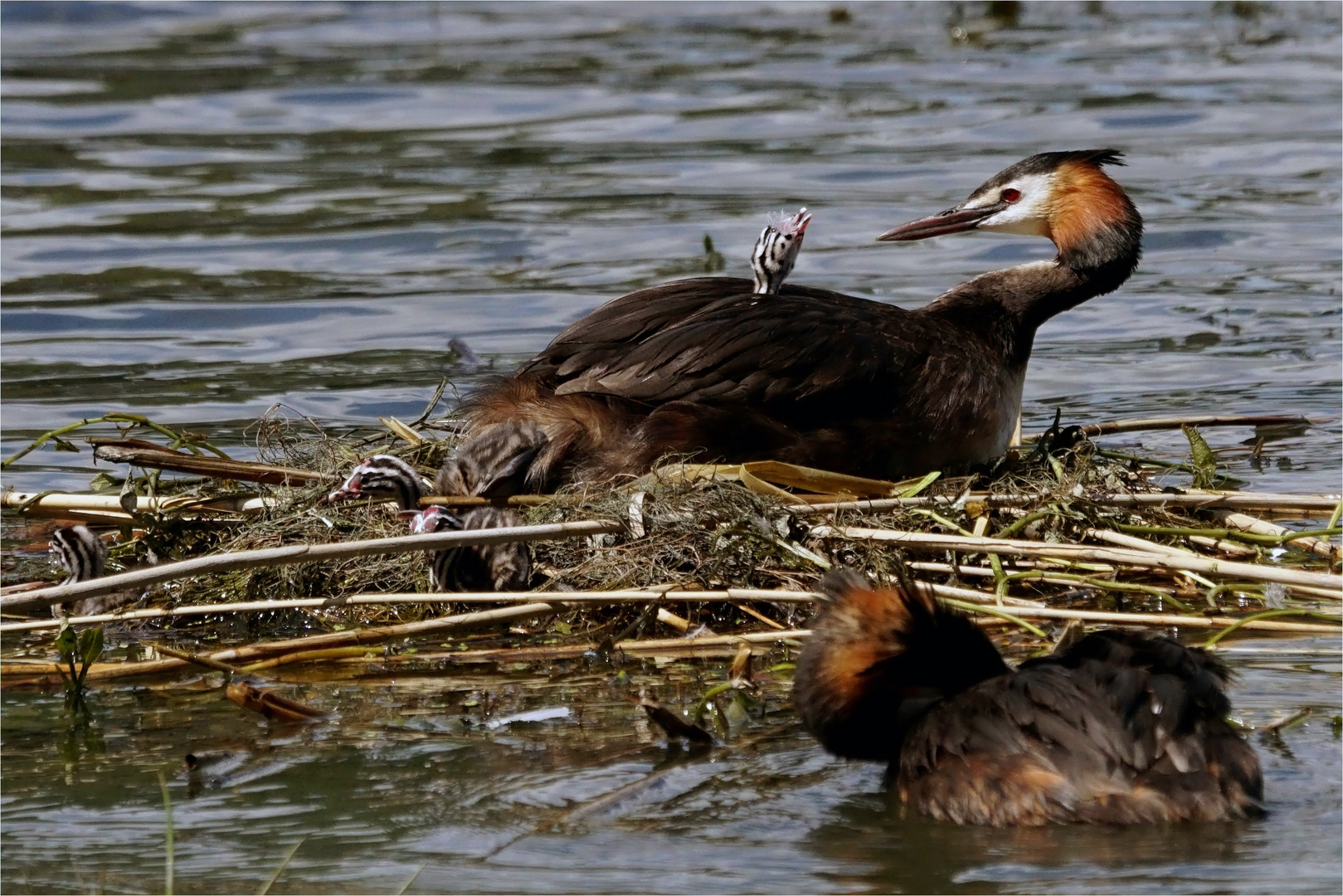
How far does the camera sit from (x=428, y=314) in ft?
34.0

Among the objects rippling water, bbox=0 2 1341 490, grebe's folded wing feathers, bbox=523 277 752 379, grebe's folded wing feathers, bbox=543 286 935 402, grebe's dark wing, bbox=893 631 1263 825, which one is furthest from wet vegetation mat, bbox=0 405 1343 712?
rippling water, bbox=0 2 1341 490

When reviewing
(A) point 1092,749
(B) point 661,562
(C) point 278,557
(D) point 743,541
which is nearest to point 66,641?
(C) point 278,557

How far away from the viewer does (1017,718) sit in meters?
3.69

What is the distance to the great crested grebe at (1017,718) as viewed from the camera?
355 centimetres

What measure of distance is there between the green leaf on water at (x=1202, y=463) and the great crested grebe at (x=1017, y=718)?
1926mm

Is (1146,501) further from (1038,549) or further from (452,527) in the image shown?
(452,527)

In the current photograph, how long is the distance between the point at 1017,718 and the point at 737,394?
228cm

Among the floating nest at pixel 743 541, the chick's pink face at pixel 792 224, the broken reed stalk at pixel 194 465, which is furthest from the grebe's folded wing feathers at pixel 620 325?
the broken reed stalk at pixel 194 465

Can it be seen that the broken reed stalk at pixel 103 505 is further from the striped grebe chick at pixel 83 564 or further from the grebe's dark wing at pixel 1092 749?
the grebe's dark wing at pixel 1092 749

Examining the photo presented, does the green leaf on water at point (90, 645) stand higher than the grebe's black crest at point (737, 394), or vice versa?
the grebe's black crest at point (737, 394)

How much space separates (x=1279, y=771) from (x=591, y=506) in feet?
7.11

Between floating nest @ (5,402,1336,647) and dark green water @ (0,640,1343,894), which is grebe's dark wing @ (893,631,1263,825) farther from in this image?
floating nest @ (5,402,1336,647)

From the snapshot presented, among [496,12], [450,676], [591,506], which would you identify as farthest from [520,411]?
→ [496,12]

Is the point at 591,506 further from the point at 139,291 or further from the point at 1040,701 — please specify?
the point at 139,291
